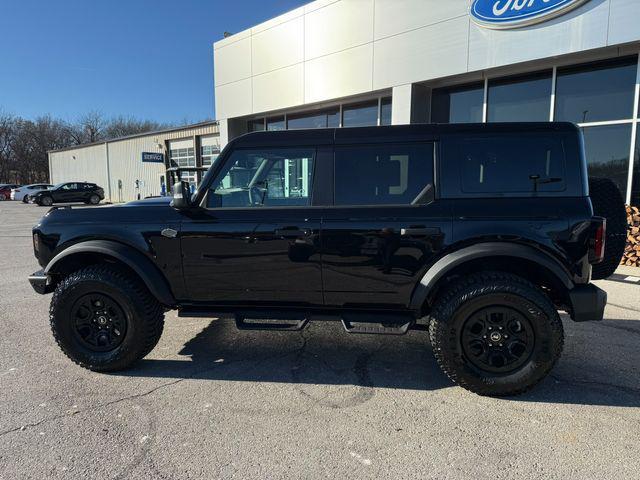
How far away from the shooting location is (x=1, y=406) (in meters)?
2.94

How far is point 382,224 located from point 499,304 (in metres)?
1.03

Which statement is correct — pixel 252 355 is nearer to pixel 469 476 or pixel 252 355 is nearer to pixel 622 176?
pixel 469 476

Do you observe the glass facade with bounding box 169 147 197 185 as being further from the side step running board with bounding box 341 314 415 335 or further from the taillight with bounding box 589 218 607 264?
the taillight with bounding box 589 218 607 264

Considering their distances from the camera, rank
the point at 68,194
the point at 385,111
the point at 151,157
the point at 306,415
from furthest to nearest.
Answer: the point at 68,194 < the point at 151,157 < the point at 385,111 < the point at 306,415

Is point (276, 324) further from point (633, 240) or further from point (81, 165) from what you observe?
point (81, 165)

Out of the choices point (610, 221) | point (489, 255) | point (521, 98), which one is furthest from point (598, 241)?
point (521, 98)

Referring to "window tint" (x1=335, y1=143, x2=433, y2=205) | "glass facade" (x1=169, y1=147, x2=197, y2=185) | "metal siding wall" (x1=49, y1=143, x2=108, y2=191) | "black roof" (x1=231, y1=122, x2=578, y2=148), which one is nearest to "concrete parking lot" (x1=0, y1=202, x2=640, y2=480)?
"window tint" (x1=335, y1=143, x2=433, y2=205)

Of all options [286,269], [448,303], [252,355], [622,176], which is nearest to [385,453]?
[448,303]

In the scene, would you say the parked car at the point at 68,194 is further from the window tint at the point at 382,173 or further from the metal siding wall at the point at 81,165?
the window tint at the point at 382,173

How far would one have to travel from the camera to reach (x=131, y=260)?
3.38m

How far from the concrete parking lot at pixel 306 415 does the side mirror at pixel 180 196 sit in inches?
55.2

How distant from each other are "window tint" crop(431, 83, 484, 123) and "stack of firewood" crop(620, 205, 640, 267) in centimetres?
364

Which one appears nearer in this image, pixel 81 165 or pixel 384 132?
pixel 384 132

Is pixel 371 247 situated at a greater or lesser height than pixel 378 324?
greater
